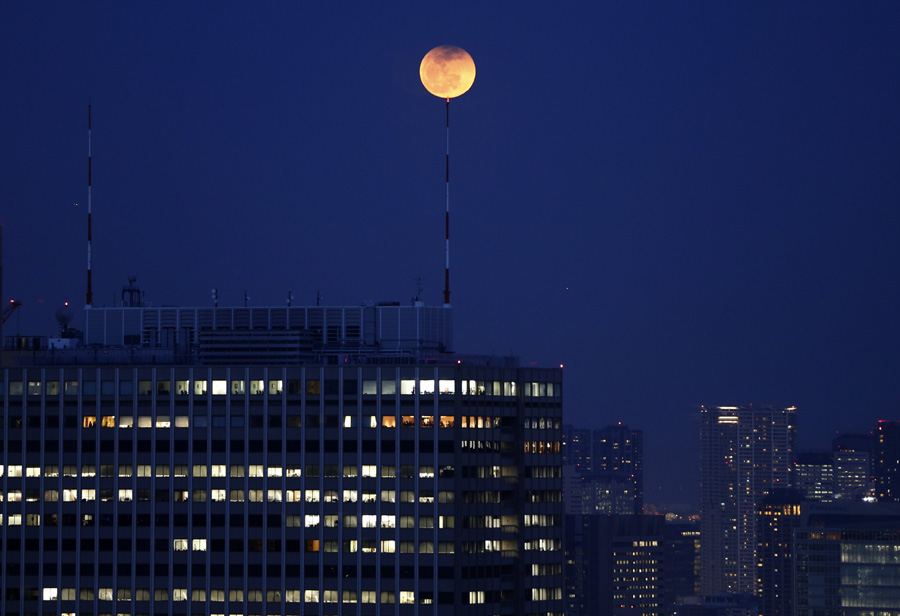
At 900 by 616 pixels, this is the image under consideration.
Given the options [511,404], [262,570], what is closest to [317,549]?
[262,570]

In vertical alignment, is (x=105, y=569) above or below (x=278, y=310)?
below

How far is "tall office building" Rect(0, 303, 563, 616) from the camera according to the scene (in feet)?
558

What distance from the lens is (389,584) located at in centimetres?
16875

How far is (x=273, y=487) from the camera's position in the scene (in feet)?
564

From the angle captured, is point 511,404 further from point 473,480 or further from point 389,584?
point 389,584

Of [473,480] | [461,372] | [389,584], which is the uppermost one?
[461,372]

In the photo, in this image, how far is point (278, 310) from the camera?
19288 cm

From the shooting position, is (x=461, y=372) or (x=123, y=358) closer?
(x=461, y=372)

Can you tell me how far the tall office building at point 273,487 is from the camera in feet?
558

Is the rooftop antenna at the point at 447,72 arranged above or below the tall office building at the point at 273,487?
above

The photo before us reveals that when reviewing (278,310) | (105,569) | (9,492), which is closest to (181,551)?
(105,569)

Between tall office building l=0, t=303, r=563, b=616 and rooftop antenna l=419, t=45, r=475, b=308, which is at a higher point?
rooftop antenna l=419, t=45, r=475, b=308

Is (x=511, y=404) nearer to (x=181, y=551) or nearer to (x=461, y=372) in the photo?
(x=461, y=372)

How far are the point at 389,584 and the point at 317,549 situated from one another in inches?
377
